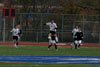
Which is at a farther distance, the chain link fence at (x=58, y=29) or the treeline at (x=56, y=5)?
the treeline at (x=56, y=5)

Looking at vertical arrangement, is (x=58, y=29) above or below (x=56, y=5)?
below

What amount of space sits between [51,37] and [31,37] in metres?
15.0

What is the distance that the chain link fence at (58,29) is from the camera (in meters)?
37.9

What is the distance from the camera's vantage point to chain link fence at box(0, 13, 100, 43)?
3791 centimetres

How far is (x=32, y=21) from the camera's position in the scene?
39.1 m

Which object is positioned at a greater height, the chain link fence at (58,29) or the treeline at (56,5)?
the treeline at (56,5)

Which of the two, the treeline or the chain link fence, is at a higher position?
the treeline

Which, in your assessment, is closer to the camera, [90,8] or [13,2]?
[90,8]

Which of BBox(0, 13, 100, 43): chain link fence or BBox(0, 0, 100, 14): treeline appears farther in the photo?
BBox(0, 0, 100, 14): treeline

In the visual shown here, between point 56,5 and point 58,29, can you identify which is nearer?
point 58,29

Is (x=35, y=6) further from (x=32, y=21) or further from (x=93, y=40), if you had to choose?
(x=93, y=40)

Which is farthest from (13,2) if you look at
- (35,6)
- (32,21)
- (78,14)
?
(78,14)

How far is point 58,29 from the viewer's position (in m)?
38.2

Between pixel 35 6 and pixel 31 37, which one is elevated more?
pixel 35 6
